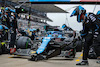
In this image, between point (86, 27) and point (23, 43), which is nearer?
point (86, 27)

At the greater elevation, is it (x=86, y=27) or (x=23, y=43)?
(x=86, y=27)

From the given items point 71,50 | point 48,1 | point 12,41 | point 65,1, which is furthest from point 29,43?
point 65,1

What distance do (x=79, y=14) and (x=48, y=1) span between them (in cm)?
390

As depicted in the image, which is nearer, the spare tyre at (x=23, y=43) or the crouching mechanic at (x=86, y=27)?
the crouching mechanic at (x=86, y=27)

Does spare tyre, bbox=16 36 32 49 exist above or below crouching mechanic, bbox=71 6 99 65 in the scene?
below

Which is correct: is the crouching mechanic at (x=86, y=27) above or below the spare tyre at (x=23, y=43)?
above

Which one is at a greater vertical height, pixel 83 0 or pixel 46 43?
pixel 83 0

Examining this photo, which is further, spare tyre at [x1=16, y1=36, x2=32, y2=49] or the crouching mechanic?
spare tyre at [x1=16, y1=36, x2=32, y2=49]

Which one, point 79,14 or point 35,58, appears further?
point 35,58

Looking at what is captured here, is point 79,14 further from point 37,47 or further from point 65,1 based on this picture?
point 65,1

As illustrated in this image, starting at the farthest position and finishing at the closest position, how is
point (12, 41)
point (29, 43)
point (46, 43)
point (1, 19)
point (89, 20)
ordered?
point (1, 19), point (12, 41), point (29, 43), point (46, 43), point (89, 20)

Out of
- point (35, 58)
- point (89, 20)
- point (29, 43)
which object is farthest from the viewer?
point (29, 43)

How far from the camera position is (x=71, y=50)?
616 centimetres

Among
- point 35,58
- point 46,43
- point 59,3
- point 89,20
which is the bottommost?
point 35,58
